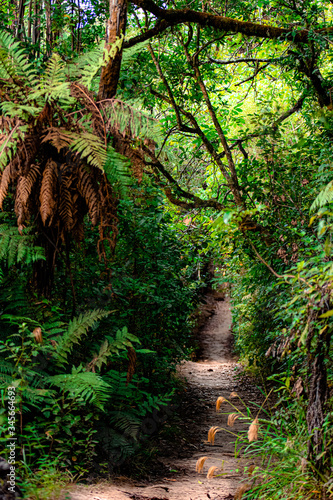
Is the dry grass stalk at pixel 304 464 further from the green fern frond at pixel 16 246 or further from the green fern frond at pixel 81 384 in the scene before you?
the green fern frond at pixel 16 246

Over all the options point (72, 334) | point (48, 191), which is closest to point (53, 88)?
point (48, 191)

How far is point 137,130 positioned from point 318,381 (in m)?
2.06

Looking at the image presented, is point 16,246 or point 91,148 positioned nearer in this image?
point 91,148

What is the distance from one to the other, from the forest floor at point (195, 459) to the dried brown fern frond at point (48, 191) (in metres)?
1.69

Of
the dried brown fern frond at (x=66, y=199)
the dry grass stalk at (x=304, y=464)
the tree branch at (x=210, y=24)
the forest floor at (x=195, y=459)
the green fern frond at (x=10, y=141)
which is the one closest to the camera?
the green fern frond at (x=10, y=141)

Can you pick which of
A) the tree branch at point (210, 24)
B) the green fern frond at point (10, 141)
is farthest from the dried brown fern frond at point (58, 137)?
the tree branch at point (210, 24)

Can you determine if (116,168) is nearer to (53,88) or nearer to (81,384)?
(53,88)

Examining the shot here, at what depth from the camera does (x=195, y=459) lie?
4219mm

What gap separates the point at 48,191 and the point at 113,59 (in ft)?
4.10

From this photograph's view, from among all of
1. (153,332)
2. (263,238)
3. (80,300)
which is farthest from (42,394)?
(263,238)

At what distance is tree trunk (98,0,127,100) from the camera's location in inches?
121

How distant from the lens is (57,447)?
2713 mm

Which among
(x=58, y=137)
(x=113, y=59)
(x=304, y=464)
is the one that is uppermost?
(x=113, y=59)

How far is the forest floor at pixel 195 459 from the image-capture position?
289 cm
